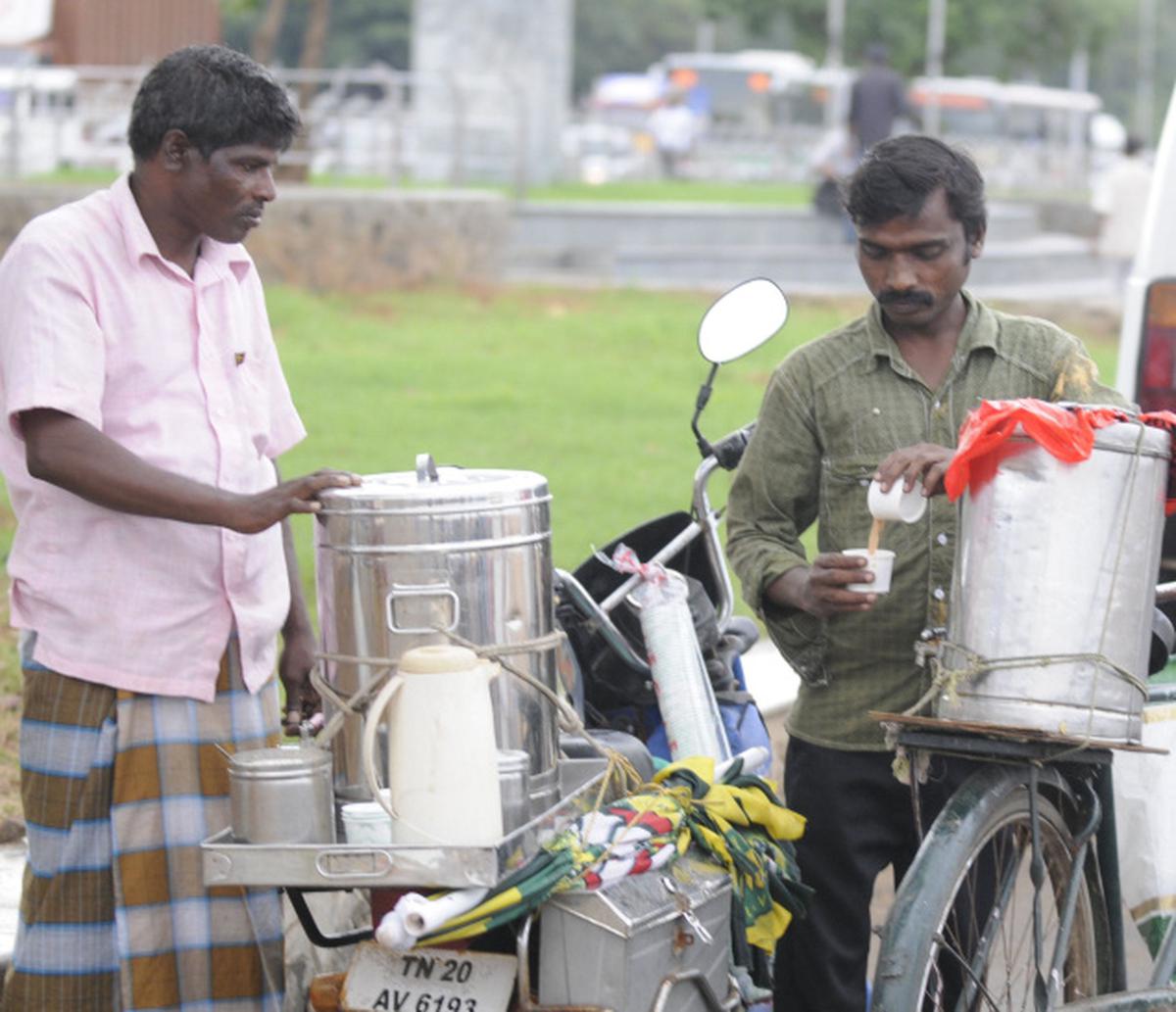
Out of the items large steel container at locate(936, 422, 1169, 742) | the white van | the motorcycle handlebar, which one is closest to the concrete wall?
the white van

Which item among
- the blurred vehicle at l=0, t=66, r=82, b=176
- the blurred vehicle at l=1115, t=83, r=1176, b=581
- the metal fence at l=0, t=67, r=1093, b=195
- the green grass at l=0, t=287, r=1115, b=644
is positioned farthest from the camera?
the metal fence at l=0, t=67, r=1093, b=195

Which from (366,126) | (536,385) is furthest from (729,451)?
(366,126)

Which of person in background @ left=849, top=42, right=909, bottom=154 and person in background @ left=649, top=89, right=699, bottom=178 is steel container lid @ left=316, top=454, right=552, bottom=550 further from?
person in background @ left=649, top=89, right=699, bottom=178

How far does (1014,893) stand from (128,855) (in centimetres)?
147

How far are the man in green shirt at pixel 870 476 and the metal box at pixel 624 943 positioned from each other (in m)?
0.57

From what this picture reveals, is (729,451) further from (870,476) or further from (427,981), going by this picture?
(427,981)

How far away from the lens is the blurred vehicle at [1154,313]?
589cm

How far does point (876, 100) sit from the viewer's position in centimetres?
2052

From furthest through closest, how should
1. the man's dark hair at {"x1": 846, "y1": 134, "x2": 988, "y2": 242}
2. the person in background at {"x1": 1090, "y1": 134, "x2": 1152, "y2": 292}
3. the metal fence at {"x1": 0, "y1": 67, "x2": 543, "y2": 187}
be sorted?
the person in background at {"x1": 1090, "y1": 134, "x2": 1152, "y2": 292} < the metal fence at {"x1": 0, "y1": 67, "x2": 543, "y2": 187} < the man's dark hair at {"x1": 846, "y1": 134, "x2": 988, "y2": 242}

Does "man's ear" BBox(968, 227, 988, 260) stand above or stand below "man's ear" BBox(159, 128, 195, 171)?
below

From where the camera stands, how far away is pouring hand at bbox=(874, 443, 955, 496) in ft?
10.6

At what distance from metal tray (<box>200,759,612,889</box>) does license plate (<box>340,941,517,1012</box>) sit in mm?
209

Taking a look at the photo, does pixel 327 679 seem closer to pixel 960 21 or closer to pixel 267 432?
pixel 267 432

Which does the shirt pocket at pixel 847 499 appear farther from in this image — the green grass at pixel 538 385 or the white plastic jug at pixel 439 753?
the green grass at pixel 538 385
